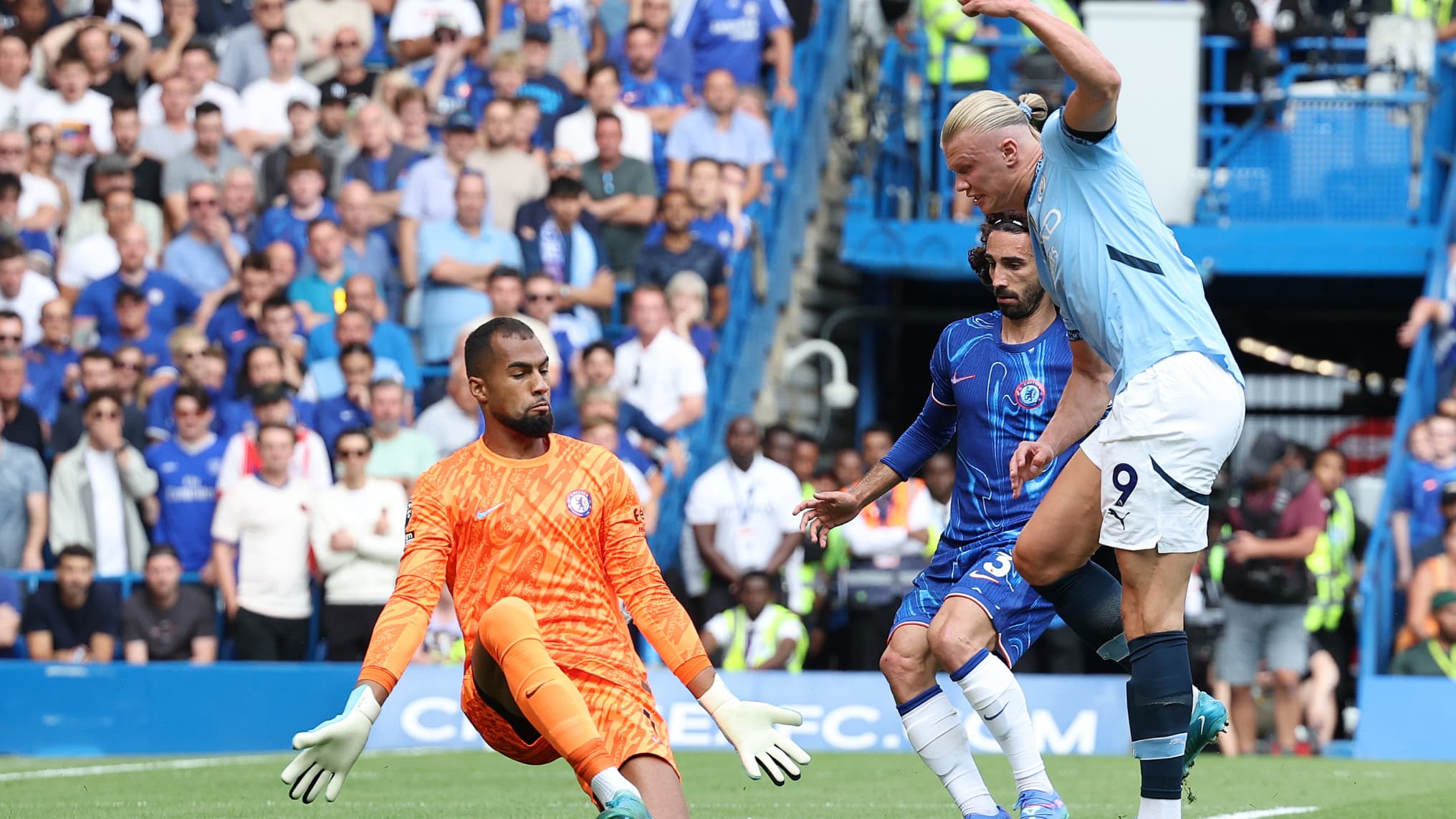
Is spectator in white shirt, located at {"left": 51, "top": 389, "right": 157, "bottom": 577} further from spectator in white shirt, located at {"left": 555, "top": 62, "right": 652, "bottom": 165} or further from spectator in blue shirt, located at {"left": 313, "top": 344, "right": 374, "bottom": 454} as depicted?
spectator in white shirt, located at {"left": 555, "top": 62, "right": 652, "bottom": 165}

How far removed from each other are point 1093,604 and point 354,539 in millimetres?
6921

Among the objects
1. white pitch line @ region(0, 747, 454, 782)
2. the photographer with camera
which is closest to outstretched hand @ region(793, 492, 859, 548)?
white pitch line @ region(0, 747, 454, 782)

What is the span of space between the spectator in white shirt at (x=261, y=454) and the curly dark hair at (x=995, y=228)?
6.83 metres

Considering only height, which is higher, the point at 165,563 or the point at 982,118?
the point at 982,118

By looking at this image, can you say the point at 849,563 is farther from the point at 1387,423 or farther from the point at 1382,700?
the point at 1387,423

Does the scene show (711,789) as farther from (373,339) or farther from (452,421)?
(373,339)

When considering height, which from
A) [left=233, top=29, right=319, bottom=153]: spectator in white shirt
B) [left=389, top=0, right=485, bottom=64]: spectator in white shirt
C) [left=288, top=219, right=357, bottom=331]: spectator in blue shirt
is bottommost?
[left=288, top=219, right=357, bottom=331]: spectator in blue shirt

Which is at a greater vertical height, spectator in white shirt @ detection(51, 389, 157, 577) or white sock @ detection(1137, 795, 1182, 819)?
white sock @ detection(1137, 795, 1182, 819)

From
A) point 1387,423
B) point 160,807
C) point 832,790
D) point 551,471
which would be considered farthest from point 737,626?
point 1387,423

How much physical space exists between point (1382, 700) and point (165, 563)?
24.7ft

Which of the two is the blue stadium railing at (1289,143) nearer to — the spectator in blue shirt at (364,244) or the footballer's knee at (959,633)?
the spectator in blue shirt at (364,244)

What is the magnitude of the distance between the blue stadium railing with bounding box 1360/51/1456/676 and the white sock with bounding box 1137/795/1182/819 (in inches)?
282

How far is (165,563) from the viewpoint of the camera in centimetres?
1282

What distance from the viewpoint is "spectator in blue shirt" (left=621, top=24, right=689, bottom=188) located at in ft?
51.4
